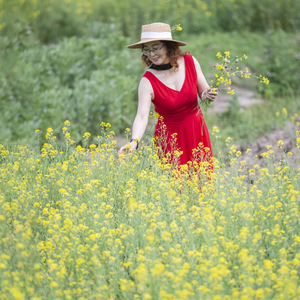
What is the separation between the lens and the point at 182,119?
10.6 feet

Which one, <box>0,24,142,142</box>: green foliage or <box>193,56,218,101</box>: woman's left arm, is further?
<box>0,24,142,142</box>: green foliage

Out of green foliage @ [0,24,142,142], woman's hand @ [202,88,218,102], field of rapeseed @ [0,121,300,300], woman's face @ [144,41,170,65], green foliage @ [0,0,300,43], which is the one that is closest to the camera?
field of rapeseed @ [0,121,300,300]

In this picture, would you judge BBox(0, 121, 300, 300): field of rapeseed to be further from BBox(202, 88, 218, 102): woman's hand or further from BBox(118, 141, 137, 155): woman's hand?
BBox(202, 88, 218, 102): woman's hand

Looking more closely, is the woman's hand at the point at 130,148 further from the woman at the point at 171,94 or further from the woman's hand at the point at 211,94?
the woman's hand at the point at 211,94

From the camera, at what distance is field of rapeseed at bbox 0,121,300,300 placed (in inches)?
71.0

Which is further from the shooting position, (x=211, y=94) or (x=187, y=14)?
(x=187, y=14)

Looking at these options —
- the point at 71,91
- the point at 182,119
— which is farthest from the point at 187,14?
the point at 182,119

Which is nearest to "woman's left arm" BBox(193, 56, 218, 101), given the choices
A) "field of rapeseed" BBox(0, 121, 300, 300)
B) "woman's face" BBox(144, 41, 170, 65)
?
"woman's face" BBox(144, 41, 170, 65)

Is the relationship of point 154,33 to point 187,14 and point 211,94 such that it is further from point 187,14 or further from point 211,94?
point 187,14

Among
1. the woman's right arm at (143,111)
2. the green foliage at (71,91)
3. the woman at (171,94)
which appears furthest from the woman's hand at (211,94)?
the green foliage at (71,91)

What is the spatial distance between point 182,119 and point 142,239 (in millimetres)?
1328

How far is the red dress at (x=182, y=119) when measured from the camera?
3.07m

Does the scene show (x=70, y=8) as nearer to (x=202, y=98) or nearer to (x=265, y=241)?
(x=202, y=98)

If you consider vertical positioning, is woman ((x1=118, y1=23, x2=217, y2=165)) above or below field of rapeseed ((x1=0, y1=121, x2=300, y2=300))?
above
